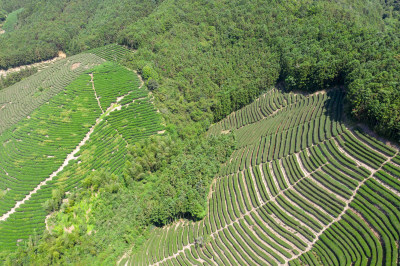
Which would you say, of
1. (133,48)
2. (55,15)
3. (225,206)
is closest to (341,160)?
(225,206)

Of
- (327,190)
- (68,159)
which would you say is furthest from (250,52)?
(68,159)

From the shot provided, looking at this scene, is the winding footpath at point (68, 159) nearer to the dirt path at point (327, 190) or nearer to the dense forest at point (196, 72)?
the dense forest at point (196, 72)

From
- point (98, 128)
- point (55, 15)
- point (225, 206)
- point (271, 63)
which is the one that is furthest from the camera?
point (55, 15)

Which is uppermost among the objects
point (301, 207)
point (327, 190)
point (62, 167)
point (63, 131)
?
point (327, 190)

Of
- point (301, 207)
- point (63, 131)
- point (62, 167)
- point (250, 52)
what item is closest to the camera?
point (301, 207)

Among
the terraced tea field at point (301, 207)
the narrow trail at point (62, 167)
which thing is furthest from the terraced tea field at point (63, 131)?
the terraced tea field at point (301, 207)

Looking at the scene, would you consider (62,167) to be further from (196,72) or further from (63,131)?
(196,72)

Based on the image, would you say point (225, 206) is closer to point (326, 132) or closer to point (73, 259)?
point (326, 132)
